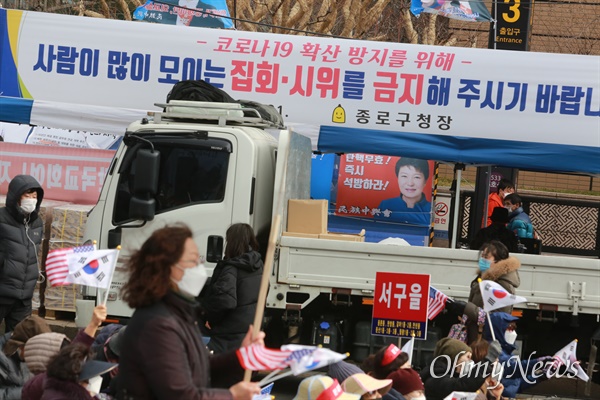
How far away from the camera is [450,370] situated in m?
7.05

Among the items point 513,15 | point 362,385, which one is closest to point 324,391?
point 362,385

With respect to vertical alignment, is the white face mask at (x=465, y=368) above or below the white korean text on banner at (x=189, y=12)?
below

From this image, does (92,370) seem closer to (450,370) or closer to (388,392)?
(388,392)

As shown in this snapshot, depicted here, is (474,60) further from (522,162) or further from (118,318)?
(118,318)

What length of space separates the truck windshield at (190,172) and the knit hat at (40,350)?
131 inches

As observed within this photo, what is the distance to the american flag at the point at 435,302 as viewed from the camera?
8344 millimetres

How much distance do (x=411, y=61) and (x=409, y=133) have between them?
78 centimetres

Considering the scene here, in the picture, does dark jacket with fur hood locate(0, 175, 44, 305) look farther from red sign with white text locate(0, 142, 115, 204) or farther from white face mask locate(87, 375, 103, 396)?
white face mask locate(87, 375, 103, 396)

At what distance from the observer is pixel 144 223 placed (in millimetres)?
9070

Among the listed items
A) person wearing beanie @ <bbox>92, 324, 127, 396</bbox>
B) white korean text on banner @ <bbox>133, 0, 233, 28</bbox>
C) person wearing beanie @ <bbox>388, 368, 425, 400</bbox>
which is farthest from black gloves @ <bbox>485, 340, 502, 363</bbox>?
white korean text on banner @ <bbox>133, 0, 233, 28</bbox>

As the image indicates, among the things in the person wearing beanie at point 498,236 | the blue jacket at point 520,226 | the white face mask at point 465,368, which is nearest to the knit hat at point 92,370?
the white face mask at point 465,368

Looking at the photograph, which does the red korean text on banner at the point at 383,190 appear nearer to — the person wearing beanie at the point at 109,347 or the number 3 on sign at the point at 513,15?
the number 3 on sign at the point at 513,15

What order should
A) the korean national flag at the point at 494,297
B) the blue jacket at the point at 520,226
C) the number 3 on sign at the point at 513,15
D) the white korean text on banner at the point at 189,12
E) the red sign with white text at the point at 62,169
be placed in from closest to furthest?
the korean national flag at the point at 494,297
the blue jacket at the point at 520,226
the red sign with white text at the point at 62,169
the number 3 on sign at the point at 513,15
the white korean text on banner at the point at 189,12

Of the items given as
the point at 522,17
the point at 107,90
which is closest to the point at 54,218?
the point at 107,90
